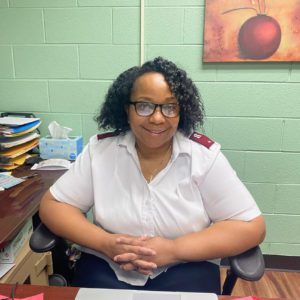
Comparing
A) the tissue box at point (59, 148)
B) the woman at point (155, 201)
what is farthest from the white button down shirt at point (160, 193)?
the tissue box at point (59, 148)

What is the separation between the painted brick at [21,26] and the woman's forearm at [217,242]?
1442mm

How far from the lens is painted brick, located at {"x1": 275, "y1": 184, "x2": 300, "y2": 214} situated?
1983 millimetres

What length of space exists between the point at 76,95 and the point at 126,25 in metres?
0.49

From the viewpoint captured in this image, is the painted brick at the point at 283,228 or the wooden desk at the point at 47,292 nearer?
the wooden desk at the point at 47,292

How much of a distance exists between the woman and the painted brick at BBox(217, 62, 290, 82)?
2.15 ft

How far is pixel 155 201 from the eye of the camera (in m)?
1.18

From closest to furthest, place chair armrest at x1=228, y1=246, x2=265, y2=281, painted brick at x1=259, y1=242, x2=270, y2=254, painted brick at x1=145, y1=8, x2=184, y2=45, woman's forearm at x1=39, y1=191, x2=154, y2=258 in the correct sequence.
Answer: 1. chair armrest at x1=228, y1=246, x2=265, y2=281
2. woman's forearm at x1=39, y1=191, x2=154, y2=258
3. painted brick at x1=145, y1=8, x2=184, y2=45
4. painted brick at x1=259, y1=242, x2=270, y2=254

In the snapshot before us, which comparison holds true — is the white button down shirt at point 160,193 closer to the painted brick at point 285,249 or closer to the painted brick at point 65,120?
the painted brick at point 65,120

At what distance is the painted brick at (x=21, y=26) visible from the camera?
1.85m

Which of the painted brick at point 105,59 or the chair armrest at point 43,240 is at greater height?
the painted brick at point 105,59

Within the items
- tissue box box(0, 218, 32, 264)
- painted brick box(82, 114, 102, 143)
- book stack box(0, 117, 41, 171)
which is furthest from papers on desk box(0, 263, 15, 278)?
painted brick box(82, 114, 102, 143)

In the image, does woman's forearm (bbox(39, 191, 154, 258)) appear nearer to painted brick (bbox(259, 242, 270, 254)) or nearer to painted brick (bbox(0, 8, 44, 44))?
painted brick (bbox(0, 8, 44, 44))

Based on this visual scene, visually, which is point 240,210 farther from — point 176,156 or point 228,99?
point 228,99

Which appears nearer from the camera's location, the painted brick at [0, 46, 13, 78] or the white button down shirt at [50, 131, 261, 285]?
the white button down shirt at [50, 131, 261, 285]
